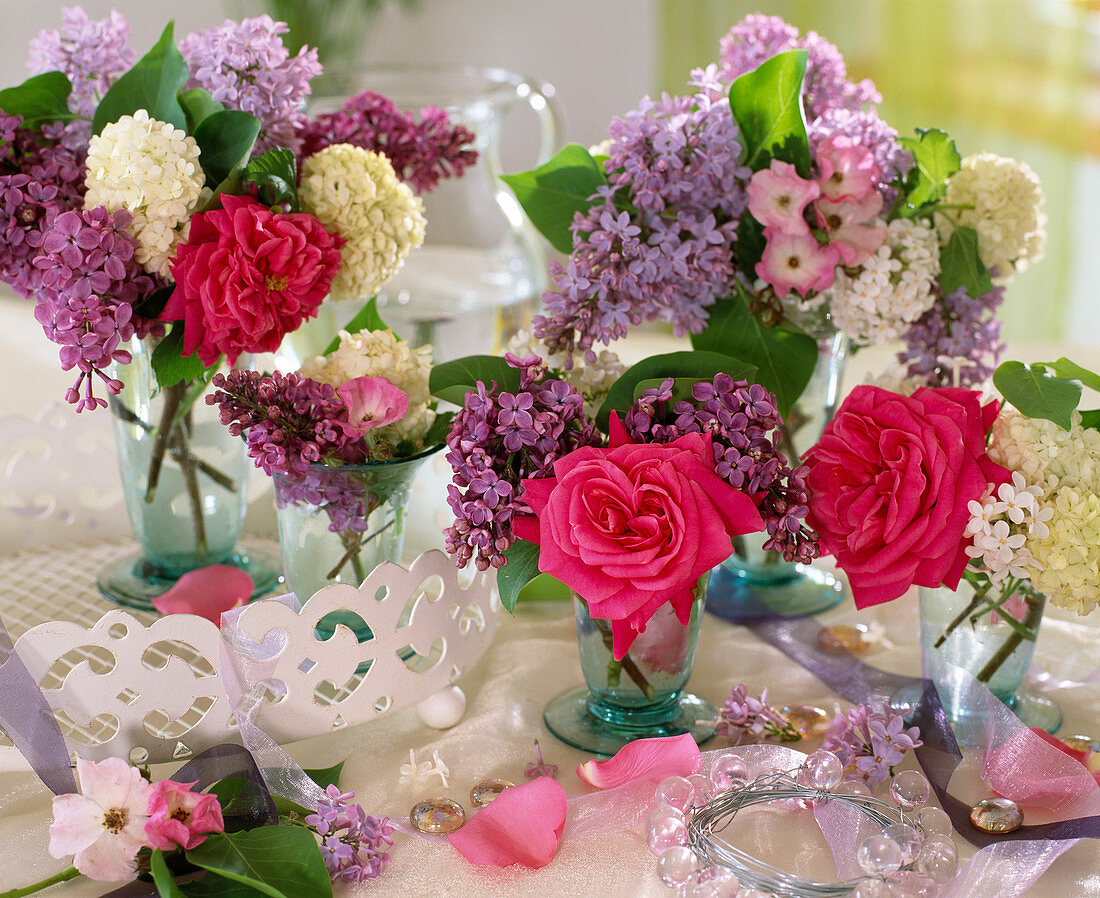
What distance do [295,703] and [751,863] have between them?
0.85 feet

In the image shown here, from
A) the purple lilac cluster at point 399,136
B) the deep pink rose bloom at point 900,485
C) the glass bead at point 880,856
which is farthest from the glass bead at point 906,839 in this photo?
the purple lilac cluster at point 399,136

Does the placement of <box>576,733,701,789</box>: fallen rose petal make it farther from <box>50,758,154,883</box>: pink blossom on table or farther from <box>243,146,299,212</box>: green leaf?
<box>243,146,299,212</box>: green leaf

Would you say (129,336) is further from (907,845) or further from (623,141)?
(907,845)

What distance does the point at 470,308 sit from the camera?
1114 millimetres

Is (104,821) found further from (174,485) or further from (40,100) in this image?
(40,100)

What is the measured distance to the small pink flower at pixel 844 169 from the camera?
0.69 meters

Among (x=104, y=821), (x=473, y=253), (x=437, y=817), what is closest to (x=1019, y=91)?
(x=473, y=253)

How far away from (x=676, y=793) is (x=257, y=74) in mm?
495

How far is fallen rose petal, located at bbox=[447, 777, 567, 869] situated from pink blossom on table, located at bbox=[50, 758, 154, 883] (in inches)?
6.0

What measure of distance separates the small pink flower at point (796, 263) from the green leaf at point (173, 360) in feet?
1.21

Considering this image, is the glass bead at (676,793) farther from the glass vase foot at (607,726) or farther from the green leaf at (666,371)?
the green leaf at (666,371)

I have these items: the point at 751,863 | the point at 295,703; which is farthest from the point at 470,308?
the point at 751,863

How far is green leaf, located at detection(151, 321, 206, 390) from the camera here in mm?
692

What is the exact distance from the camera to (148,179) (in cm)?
63
